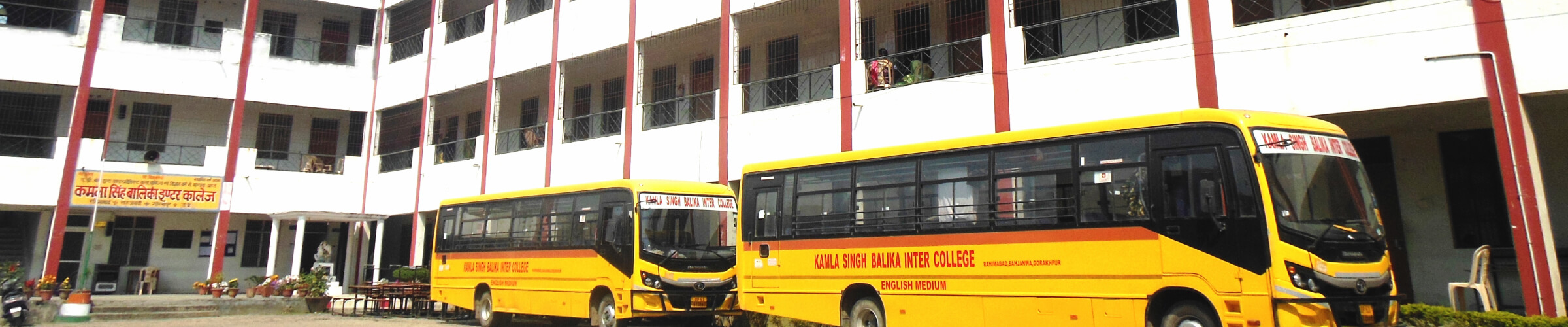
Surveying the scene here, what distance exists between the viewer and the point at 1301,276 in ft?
23.8

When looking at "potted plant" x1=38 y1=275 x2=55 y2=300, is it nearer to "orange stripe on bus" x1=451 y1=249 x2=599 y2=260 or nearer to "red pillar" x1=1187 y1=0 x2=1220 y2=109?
"orange stripe on bus" x1=451 y1=249 x2=599 y2=260

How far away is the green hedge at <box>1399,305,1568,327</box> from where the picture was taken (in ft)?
29.0

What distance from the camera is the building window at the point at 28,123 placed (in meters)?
A: 22.3

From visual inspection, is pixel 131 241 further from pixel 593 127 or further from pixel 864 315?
pixel 864 315

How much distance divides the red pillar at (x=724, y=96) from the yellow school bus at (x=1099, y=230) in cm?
586

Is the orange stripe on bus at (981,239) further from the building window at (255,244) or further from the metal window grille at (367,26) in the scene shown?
the building window at (255,244)

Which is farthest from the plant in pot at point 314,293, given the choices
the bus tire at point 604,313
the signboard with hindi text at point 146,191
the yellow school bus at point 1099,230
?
the yellow school bus at point 1099,230

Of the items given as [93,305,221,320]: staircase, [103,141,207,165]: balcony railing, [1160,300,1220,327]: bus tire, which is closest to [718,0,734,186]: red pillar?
[1160,300,1220,327]: bus tire

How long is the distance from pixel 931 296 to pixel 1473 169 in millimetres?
7863

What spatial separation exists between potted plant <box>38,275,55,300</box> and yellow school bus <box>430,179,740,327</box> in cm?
869

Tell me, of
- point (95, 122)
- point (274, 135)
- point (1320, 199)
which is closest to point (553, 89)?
point (274, 135)

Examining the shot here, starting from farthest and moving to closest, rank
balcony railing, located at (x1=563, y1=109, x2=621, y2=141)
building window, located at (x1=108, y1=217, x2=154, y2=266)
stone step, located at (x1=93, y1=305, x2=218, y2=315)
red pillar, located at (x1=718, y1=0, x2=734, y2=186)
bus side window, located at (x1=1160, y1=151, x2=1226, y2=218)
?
building window, located at (x1=108, y1=217, x2=154, y2=266) < balcony railing, located at (x1=563, y1=109, x2=621, y2=141) < stone step, located at (x1=93, y1=305, x2=218, y2=315) < red pillar, located at (x1=718, y1=0, x2=734, y2=186) < bus side window, located at (x1=1160, y1=151, x2=1226, y2=218)

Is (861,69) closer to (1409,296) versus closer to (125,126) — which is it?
(1409,296)

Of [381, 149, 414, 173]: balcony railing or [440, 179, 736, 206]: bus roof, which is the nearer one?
[440, 179, 736, 206]: bus roof
